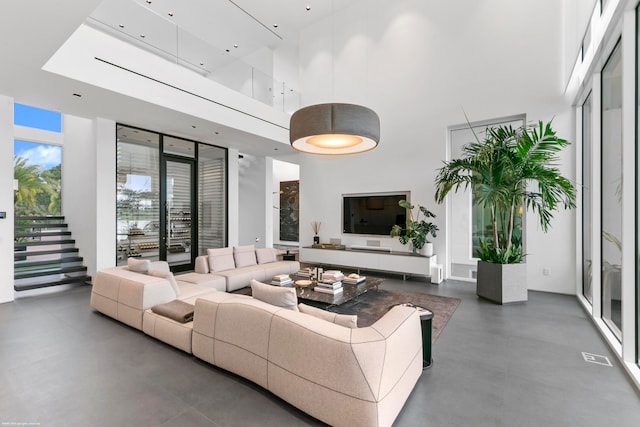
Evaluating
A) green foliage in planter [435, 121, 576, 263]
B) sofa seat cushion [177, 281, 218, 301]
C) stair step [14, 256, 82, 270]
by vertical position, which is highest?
green foliage in planter [435, 121, 576, 263]

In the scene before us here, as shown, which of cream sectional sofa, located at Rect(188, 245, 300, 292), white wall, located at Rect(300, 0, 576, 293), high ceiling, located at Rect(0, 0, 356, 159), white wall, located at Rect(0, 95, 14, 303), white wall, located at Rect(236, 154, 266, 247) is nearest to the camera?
high ceiling, located at Rect(0, 0, 356, 159)

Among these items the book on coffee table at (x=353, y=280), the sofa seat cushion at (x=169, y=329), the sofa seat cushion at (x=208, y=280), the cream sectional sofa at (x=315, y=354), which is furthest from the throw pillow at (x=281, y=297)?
the sofa seat cushion at (x=208, y=280)

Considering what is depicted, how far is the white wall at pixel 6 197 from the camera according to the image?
15.0 ft

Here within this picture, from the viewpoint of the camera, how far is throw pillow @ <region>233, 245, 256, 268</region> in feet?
18.1

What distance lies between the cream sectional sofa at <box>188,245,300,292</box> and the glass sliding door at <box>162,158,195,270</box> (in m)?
2.15

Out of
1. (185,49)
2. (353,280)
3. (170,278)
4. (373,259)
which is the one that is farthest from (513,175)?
(185,49)

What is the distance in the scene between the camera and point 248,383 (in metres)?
2.35

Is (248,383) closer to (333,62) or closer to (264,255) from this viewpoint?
(264,255)

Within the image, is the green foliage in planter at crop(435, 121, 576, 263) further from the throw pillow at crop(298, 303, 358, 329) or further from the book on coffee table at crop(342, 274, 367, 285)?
the throw pillow at crop(298, 303, 358, 329)

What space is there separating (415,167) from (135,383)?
585 centimetres

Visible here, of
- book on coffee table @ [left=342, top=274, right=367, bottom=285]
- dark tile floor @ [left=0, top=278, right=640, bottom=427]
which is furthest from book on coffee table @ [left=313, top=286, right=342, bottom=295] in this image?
dark tile floor @ [left=0, top=278, right=640, bottom=427]

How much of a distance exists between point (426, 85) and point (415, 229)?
3.05 m

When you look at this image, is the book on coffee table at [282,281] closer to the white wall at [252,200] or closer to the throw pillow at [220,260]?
the throw pillow at [220,260]

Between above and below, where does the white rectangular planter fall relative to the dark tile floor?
above
